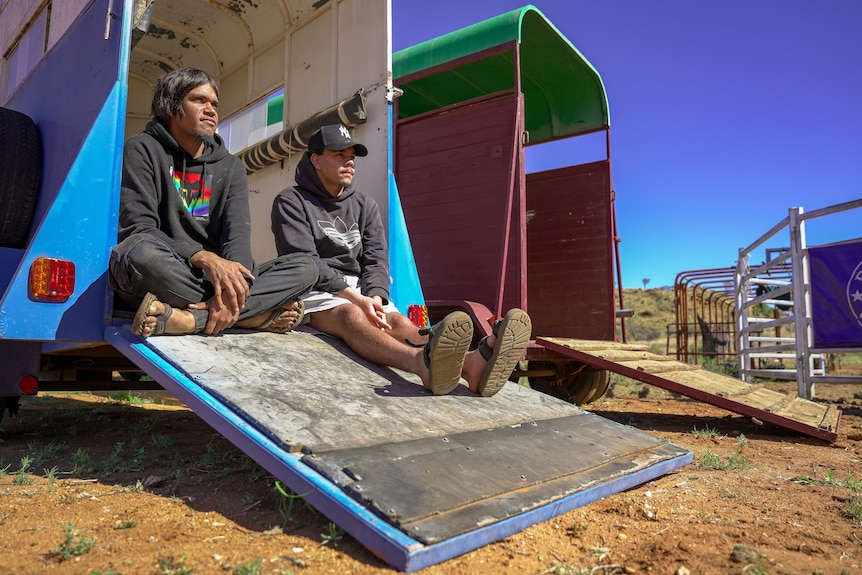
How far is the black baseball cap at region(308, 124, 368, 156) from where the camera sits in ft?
11.2

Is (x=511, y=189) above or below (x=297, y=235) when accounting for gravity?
above

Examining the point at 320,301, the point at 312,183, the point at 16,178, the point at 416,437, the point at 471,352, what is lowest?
the point at 416,437

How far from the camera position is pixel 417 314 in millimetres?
3760

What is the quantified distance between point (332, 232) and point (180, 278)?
1.14 metres

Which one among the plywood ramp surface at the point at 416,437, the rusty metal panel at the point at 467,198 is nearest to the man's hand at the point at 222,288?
the plywood ramp surface at the point at 416,437

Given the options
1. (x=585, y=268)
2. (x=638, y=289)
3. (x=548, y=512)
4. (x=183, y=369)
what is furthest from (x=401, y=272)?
(x=638, y=289)

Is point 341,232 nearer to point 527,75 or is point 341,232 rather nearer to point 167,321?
point 167,321

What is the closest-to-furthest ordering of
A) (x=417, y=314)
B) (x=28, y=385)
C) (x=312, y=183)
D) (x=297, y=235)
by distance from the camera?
(x=28, y=385) → (x=297, y=235) → (x=312, y=183) → (x=417, y=314)

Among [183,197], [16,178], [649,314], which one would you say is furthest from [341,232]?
[649,314]

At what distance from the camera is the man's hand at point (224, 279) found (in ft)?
8.26

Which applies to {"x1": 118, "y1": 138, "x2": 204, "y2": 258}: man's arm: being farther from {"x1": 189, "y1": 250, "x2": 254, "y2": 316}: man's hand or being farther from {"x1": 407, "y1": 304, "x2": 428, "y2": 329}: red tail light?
{"x1": 407, "y1": 304, "x2": 428, "y2": 329}: red tail light

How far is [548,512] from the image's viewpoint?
5.93 feet

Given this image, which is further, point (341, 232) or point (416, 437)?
point (341, 232)

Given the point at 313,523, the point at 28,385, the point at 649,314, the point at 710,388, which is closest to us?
the point at 313,523
